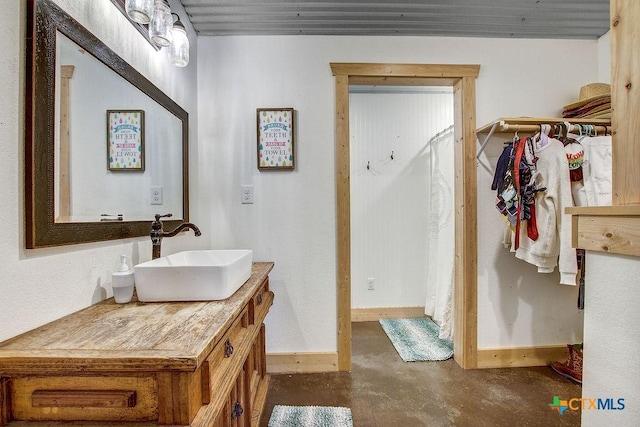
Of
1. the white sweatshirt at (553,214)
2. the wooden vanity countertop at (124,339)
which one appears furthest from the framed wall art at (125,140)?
the white sweatshirt at (553,214)

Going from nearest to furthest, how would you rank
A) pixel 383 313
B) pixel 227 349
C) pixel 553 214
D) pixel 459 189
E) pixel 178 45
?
pixel 227 349 < pixel 178 45 < pixel 553 214 < pixel 459 189 < pixel 383 313

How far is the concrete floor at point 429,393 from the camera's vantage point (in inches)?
59.4

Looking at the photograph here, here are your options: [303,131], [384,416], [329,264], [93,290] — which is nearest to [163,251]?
[93,290]

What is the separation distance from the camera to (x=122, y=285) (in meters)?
0.97

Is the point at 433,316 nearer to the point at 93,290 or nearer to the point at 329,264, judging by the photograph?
the point at 329,264

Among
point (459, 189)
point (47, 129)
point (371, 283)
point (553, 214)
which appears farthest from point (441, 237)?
point (47, 129)

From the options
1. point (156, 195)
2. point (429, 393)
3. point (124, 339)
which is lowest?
point (429, 393)

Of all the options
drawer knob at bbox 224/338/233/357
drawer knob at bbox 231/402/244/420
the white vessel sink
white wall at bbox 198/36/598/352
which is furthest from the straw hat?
drawer knob at bbox 231/402/244/420

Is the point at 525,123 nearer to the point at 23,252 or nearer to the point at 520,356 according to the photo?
the point at 520,356

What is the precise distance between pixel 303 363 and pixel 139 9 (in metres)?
2.09

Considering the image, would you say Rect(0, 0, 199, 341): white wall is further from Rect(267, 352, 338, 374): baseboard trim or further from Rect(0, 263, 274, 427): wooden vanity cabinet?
Rect(267, 352, 338, 374): baseboard trim

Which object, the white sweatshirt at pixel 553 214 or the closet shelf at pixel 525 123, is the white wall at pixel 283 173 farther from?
the white sweatshirt at pixel 553 214

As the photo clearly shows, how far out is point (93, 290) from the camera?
99 centimetres

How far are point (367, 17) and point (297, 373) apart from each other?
2.39m
